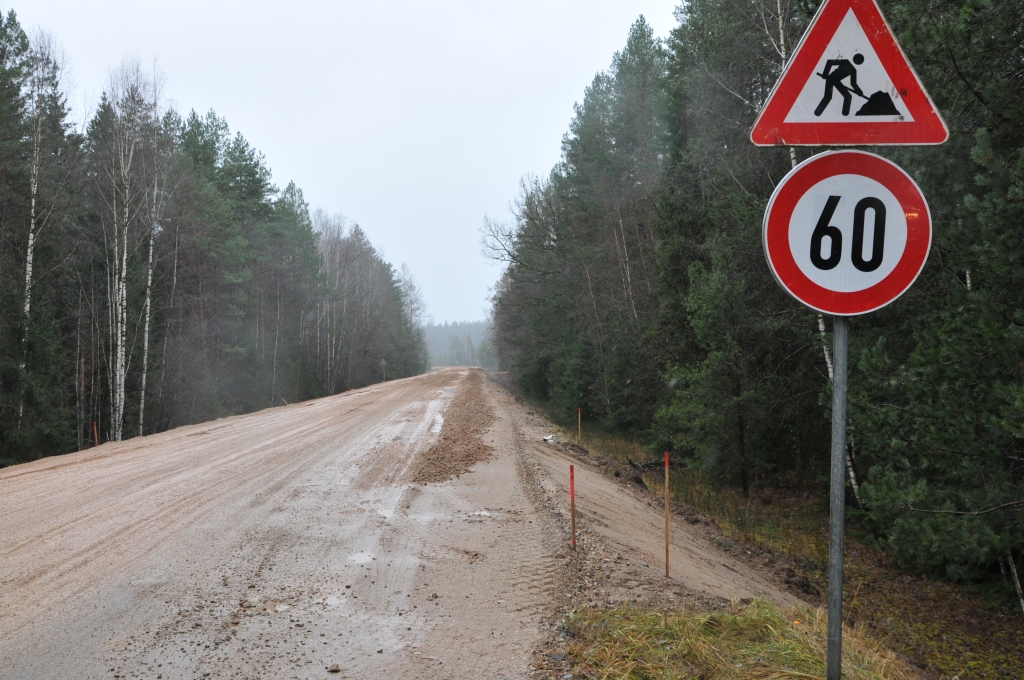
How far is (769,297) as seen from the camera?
45.0ft

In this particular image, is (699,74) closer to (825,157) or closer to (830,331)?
(830,331)

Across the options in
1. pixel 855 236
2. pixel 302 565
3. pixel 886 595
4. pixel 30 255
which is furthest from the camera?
pixel 30 255

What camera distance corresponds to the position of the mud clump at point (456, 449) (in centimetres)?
1067

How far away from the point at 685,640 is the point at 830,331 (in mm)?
8693

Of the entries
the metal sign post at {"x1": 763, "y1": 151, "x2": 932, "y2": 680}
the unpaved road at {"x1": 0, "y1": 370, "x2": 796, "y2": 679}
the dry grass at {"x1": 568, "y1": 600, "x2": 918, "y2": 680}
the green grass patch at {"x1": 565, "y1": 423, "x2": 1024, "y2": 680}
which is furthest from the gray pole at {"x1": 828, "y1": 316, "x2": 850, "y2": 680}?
the unpaved road at {"x1": 0, "y1": 370, "x2": 796, "y2": 679}

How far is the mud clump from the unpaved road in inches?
11.7

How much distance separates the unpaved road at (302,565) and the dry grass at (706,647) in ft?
1.47

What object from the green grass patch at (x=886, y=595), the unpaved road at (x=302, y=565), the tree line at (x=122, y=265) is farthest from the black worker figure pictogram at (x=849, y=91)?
the tree line at (x=122, y=265)

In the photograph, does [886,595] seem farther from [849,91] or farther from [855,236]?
[849,91]

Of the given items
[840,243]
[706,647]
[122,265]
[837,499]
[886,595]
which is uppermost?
[122,265]

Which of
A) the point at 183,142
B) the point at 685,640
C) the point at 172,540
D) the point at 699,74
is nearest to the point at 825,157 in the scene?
the point at 685,640

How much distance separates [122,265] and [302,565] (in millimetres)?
21002

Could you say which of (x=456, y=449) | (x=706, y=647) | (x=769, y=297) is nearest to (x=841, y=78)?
(x=706, y=647)

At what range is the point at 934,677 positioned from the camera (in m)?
6.46
